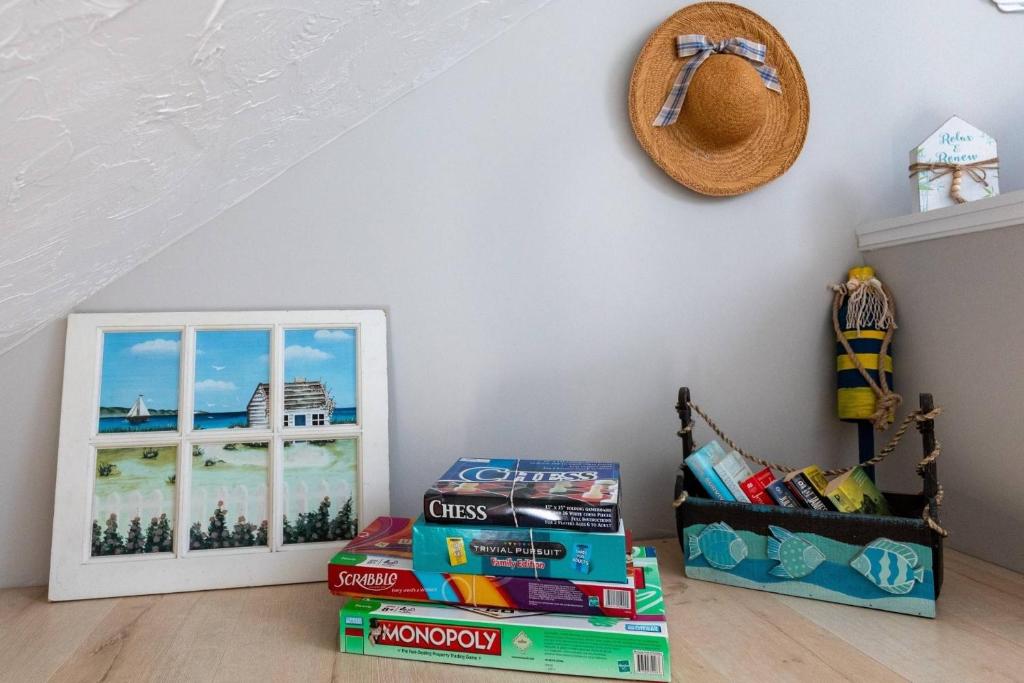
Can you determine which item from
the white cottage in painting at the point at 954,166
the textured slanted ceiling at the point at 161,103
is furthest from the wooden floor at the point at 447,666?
the white cottage in painting at the point at 954,166

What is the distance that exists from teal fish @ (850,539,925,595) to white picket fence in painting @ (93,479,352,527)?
76 centimetres

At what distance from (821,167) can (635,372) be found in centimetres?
56

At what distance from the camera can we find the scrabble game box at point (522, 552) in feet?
2.35

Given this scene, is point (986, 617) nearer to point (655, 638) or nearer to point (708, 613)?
point (708, 613)

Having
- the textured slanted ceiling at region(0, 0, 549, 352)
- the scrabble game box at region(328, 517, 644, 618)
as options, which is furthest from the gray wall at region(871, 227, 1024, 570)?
the textured slanted ceiling at region(0, 0, 549, 352)

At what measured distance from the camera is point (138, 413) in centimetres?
97

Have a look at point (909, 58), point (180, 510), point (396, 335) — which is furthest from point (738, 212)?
point (180, 510)

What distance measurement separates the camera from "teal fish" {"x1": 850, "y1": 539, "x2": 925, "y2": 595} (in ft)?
2.62

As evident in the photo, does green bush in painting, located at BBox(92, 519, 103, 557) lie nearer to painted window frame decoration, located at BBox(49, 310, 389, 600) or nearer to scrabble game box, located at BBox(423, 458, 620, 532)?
painted window frame decoration, located at BBox(49, 310, 389, 600)

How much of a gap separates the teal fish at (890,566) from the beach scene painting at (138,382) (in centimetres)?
103

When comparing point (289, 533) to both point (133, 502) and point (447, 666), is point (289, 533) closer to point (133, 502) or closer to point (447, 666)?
→ point (133, 502)

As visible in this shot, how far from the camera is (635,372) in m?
1.15

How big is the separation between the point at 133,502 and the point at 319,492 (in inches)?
10.8

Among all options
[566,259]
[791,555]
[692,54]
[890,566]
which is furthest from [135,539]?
[692,54]
